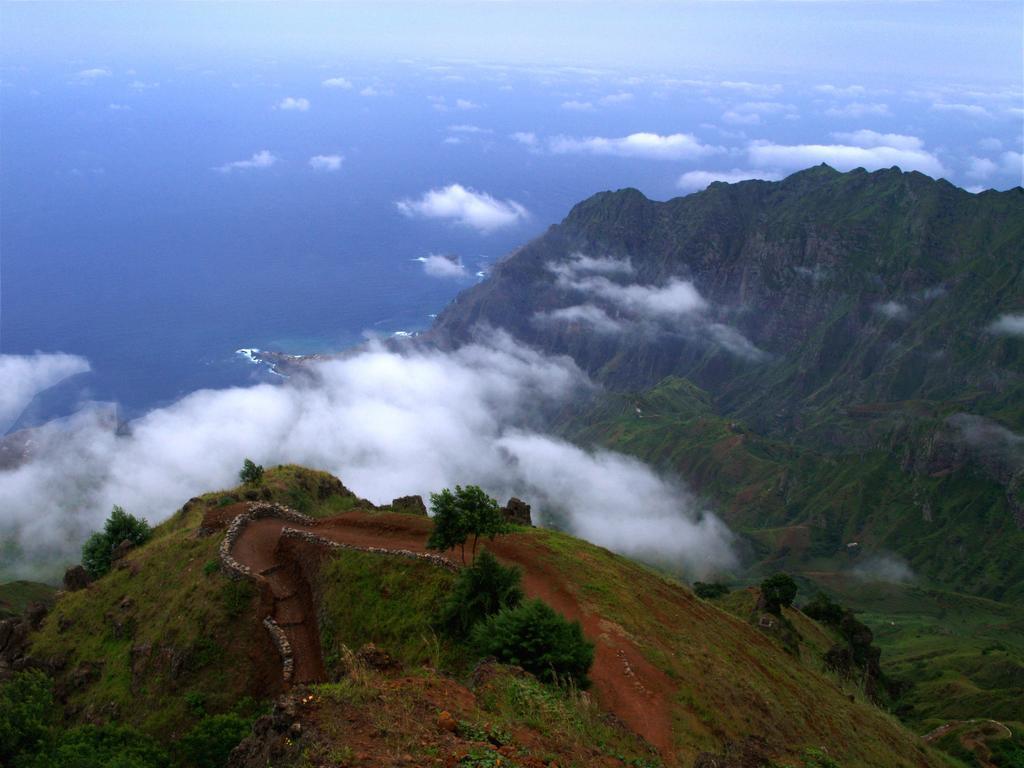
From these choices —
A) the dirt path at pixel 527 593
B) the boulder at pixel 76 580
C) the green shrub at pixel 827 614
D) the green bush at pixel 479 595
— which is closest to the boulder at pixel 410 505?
the dirt path at pixel 527 593

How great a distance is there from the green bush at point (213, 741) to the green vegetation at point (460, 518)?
40.7ft

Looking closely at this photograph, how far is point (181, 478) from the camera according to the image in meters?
185

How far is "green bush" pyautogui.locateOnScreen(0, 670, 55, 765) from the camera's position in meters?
29.8

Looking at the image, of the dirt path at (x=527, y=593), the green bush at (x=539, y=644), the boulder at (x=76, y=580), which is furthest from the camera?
the boulder at (x=76, y=580)

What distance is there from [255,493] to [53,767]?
27310 millimetres

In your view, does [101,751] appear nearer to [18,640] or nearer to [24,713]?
[24,713]

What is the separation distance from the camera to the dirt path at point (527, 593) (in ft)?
97.7

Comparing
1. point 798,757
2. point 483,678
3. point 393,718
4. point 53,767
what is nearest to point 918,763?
point 798,757

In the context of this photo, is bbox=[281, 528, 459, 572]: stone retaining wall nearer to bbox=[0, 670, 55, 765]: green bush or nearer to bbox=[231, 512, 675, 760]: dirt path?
bbox=[231, 512, 675, 760]: dirt path

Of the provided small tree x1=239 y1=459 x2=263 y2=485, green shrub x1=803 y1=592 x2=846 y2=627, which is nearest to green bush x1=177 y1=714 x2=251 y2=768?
small tree x1=239 y1=459 x2=263 y2=485

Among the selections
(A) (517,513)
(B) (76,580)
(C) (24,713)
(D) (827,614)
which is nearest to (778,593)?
(D) (827,614)

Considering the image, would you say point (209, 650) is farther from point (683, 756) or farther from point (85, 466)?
point (85, 466)

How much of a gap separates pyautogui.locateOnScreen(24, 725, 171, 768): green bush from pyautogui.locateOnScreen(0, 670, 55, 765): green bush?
0.82 meters

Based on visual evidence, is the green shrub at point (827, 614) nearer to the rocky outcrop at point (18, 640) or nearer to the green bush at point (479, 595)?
the green bush at point (479, 595)
